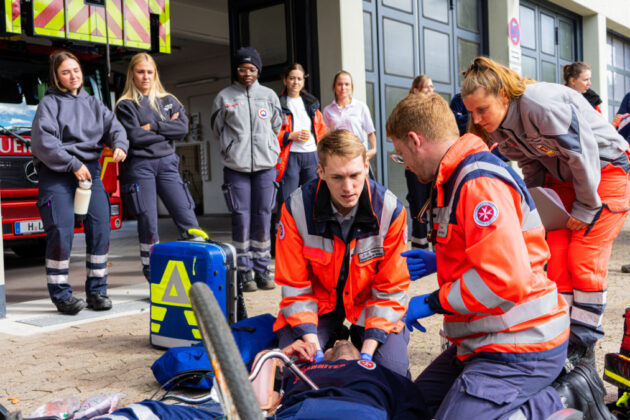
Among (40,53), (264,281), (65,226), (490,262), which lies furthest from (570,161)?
(40,53)

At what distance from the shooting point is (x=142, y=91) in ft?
16.9

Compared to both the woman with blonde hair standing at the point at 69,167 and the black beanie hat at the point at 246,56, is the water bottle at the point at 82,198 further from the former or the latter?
the black beanie hat at the point at 246,56

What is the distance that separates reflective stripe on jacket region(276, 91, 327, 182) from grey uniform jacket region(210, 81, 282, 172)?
0.40 m

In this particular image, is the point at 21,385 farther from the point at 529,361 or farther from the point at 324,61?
the point at 324,61

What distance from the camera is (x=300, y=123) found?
6.25m

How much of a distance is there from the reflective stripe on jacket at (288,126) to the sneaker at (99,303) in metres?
2.04

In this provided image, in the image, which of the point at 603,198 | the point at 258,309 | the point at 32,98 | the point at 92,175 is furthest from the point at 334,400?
the point at 32,98

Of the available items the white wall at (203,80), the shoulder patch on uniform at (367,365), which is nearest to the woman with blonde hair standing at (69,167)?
the shoulder patch on uniform at (367,365)

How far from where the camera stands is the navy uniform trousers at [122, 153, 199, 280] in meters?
4.99

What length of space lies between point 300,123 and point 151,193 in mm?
1833

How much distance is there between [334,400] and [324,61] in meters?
6.14

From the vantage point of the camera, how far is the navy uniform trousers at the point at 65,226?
455 centimetres

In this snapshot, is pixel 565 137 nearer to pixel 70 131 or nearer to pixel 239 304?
pixel 239 304

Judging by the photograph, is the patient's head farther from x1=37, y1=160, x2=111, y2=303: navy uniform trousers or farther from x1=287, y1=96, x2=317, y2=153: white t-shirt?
x1=287, y1=96, x2=317, y2=153: white t-shirt
